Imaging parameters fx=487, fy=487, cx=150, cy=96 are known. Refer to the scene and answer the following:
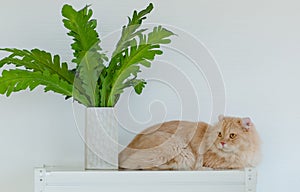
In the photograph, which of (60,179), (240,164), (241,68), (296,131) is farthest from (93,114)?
(296,131)

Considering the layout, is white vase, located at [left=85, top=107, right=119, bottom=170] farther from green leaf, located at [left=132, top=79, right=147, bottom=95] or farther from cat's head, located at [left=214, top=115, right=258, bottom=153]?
cat's head, located at [left=214, top=115, right=258, bottom=153]

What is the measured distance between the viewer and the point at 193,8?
6.05 ft

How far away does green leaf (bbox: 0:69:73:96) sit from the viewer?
58.1 inches

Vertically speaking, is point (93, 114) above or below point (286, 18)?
below

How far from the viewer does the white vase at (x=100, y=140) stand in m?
1.52

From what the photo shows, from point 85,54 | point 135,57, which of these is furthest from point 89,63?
point 135,57

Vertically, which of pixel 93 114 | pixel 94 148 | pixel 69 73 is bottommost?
pixel 94 148

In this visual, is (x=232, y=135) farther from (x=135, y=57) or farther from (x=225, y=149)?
(x=135, y=57)

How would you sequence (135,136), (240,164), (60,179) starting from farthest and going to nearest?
(135,136), (240,164), (60,179)

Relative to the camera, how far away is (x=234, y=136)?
1587 mm

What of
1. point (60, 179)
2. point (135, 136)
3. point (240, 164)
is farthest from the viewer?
point (135, 136)

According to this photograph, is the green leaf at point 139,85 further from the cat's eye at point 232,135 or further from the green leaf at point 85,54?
the cat's eye at point 232,135

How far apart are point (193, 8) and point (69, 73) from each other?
1.85 feet

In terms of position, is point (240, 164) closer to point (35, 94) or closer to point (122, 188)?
point (122, 188)
